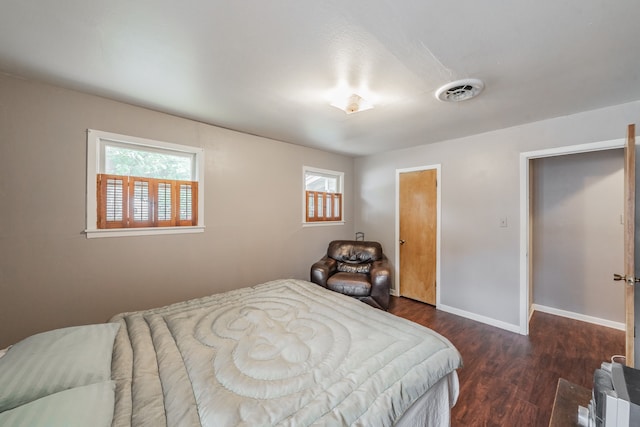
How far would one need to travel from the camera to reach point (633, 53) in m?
1.50

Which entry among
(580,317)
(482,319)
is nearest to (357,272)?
(482,319)

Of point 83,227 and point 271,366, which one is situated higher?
point 83,227

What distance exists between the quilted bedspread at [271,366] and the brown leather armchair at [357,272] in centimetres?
157

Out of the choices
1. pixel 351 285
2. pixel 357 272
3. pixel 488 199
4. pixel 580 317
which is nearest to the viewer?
pixel 488 199

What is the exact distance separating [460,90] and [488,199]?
165 centimetres

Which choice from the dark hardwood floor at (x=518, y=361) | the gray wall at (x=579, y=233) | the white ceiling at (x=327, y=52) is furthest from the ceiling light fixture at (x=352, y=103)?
the gray wall at (x=579, y=233)

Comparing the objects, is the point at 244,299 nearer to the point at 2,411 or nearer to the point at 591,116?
the point at 2,411

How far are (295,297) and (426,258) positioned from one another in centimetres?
248

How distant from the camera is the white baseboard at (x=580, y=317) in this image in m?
2.88

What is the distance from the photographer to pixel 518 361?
7.35 feet

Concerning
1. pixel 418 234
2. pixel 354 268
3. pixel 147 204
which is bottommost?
pixel 354 268

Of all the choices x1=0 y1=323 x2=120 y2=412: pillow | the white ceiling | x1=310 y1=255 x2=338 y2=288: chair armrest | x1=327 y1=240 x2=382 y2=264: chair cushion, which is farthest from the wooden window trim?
x1=327 y1=240 x2=382 y2=264: chair cushion

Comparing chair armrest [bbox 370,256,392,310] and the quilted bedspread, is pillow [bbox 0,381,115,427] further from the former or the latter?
chair armrest [bbox 370,256,392,310]

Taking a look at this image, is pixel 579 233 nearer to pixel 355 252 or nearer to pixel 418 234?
pixel 418 234
